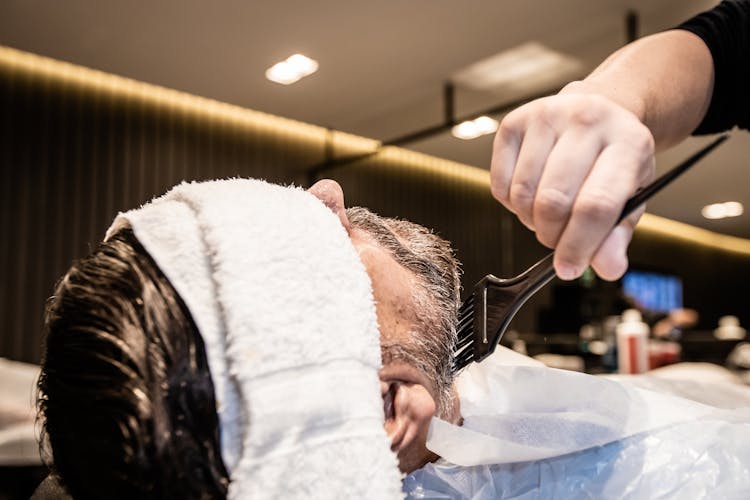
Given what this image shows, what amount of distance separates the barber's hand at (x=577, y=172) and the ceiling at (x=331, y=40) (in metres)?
2.89

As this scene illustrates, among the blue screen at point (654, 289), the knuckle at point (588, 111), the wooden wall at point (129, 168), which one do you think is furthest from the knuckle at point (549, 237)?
the blue screen at point (654, 289)

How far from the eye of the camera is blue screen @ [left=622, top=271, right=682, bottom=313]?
706 cm

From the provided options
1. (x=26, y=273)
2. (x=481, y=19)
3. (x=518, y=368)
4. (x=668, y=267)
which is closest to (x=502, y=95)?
(x=481, y=19)

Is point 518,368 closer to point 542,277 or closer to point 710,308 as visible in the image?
point 542,277

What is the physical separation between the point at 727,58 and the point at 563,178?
0.78 metres

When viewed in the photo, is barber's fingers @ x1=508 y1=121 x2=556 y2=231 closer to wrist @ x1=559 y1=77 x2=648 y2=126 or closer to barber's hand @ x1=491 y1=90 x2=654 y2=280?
barber's hand @ x1=491 y1=90 x2=654 y2=280

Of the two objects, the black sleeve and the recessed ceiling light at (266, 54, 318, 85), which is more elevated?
the recessed ceiling light at (266, 54, 318, 85)

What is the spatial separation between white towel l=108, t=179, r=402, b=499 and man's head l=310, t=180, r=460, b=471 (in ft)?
0.44

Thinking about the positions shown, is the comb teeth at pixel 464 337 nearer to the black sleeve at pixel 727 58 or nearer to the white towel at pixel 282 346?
the white towel at pixel 282 346

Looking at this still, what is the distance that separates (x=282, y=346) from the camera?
0.60m

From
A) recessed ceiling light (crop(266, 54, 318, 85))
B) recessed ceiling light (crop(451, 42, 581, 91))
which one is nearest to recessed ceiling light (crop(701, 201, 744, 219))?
recessed ceiling light (crop(451, 42, 581, 91))

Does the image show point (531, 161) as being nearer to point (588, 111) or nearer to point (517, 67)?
point (588, 111)

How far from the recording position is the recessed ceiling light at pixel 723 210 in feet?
22.9

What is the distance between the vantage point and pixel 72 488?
670 mm
